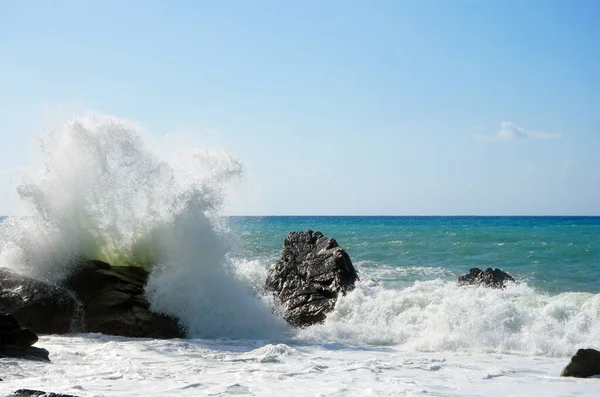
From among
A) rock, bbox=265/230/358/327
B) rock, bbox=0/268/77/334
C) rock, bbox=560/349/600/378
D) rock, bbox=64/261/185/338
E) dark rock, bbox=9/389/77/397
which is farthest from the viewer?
rock, bbox=265/230/358/327

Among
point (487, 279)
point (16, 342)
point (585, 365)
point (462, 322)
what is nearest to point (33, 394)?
point (16, 342)

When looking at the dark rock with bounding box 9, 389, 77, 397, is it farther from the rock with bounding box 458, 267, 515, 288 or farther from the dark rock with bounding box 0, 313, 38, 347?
the rock with bounding box 458, 267, 515, 288

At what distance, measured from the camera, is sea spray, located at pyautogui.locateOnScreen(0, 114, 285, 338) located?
1077 cm

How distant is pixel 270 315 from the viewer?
11.2 metres

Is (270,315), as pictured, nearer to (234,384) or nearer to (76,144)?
(234,384)

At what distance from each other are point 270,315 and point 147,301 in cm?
226

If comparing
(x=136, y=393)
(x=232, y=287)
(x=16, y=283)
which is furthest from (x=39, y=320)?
(x=136, y=393)

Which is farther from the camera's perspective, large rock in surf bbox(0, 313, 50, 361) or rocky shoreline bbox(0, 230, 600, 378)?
rocky shoreline bbox(0, 230, 600, 378)

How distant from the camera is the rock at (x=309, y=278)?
11953 mm

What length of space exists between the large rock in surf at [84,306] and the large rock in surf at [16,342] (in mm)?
1659

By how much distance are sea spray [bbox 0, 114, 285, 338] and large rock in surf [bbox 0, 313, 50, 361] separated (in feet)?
8.87

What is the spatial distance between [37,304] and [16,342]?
1953 millimetres

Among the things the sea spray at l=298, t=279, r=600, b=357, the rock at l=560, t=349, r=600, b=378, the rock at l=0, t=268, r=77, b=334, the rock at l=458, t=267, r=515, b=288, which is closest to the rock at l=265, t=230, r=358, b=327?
the sea spray at l=298, t=279, r=600, b=357

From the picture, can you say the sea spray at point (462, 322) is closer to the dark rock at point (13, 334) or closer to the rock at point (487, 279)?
the rock at point (487, 279)
